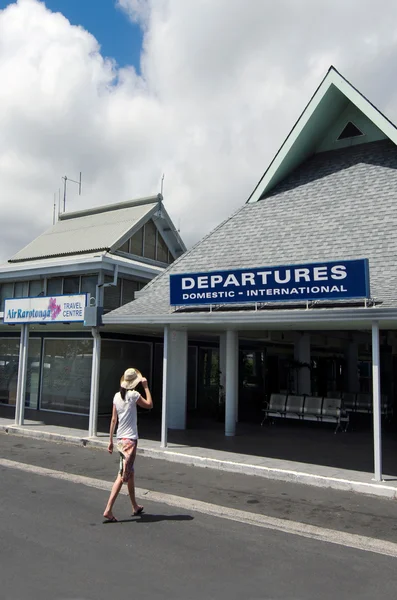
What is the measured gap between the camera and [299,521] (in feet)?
22.6

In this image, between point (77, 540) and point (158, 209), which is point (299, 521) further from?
point (158, 209)

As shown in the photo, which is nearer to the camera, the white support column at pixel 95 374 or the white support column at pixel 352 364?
the white support column at pixel 95 374

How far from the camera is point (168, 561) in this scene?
204 inches

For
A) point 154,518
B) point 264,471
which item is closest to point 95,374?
point 264,471

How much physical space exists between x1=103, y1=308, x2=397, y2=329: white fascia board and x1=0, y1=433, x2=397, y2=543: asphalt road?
2.92 m

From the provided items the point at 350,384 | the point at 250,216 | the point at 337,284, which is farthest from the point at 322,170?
the point at 350,384

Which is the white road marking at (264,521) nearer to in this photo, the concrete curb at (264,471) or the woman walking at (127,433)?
the woman walking at (127,433)

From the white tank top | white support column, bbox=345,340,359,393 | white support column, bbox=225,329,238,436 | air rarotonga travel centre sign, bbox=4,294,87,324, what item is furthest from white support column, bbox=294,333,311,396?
the white tank top

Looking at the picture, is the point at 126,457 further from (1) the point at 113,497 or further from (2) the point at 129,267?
(2) the point at 129,267

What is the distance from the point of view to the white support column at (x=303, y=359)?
720 inches

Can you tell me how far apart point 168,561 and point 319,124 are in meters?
13.8

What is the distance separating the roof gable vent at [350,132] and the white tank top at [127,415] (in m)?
12.2

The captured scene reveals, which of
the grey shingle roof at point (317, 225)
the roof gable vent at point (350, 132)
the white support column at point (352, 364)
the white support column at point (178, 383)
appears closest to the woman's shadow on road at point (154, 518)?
the grey shingle roof at point (317, 225)

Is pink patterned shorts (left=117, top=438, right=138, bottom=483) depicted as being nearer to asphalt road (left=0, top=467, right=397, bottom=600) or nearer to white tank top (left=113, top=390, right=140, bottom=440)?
white tank top (left=113, top=390, right=140, bottom=440)
